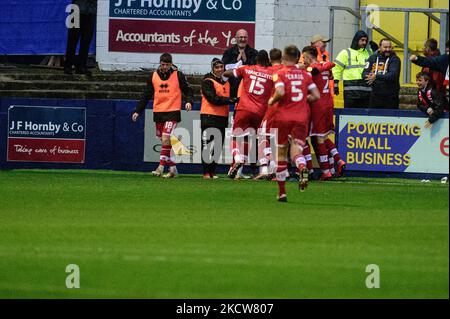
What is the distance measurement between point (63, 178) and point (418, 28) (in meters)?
9.95

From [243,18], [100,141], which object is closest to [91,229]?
[100,141]

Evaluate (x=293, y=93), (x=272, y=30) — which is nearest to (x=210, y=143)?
(x=293, y=93)

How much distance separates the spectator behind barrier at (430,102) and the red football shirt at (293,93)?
5646 mm

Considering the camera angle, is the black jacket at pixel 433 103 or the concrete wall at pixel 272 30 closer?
the black jacket at pixel 433 103

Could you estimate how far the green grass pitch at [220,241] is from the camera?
12211mm

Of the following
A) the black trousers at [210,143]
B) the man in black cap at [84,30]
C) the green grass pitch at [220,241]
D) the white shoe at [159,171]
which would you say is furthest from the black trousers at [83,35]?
the green grass pitch at [220,241]

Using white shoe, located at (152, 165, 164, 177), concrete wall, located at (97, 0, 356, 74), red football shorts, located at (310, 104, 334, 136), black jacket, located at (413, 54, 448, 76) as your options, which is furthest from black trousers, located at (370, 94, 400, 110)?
black jacket, located at (413, 54, 448, 76)

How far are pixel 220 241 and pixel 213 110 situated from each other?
9.04 m

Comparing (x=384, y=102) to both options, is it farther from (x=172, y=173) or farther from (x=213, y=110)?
(x=172, y=173)

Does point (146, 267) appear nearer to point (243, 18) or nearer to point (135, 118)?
point (135, 118)

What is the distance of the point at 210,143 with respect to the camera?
24203mm

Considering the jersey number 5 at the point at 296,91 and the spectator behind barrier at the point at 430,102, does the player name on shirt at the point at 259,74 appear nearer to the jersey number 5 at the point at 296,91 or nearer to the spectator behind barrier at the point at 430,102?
the spectator behind barrier at the point at 430,102

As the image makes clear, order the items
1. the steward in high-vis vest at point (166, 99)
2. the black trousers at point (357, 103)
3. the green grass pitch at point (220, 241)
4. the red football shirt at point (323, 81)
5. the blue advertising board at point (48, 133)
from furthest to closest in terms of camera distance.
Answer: the black trousers at point (357, 103), the blue advertising board at point (48, 133), the steward in high-vis vest at point (166, 99), the red football shirt at point (323, 81), the green grass pitch at point (220, 241)

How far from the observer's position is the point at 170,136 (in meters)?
24.0
